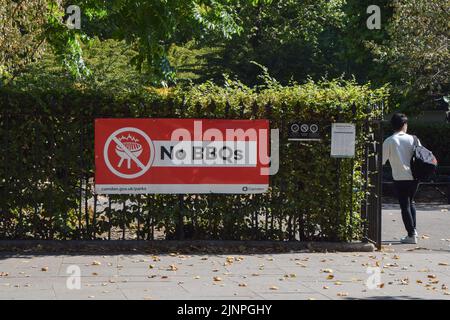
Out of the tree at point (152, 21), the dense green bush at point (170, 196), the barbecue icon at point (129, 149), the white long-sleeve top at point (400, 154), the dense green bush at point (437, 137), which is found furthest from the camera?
the dense green bush at point (437, 137)

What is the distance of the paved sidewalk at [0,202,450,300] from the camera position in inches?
362

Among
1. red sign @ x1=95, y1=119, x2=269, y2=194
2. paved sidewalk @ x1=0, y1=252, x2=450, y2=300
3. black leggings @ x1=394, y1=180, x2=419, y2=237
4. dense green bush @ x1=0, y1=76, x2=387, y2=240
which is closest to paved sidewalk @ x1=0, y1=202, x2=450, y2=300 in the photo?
paved sidewalk @ x1=0, y1=252, x2=450, y2=300

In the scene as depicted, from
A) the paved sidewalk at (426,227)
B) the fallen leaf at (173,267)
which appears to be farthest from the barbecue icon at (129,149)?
the paved sidewalk at (426,227)

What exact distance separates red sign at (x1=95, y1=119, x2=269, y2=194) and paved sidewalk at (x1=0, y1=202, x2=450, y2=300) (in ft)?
3.58

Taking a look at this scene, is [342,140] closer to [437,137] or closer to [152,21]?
[152,21]

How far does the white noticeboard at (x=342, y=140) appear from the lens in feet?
41.4

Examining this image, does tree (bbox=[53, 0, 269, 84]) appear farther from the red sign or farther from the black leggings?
the black leggings

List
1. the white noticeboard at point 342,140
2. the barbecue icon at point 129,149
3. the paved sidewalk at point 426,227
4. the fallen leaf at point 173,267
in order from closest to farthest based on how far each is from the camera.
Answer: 1. the fallen leaf at point 173,267
2. the barbecue icon at point 129,149
3. the white noticeboard at point 342,140
4. the paved sidewalk at point 426,227

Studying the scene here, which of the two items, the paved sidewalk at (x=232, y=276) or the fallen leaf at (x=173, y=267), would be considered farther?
the fallen leaf at (x=173, y=267)

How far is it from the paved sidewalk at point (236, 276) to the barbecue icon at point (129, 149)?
145 cm

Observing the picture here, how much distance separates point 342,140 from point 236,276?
10.2ft

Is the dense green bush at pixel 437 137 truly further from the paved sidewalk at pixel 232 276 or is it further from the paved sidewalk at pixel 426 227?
the paved sidewalk at pixel 232 276
